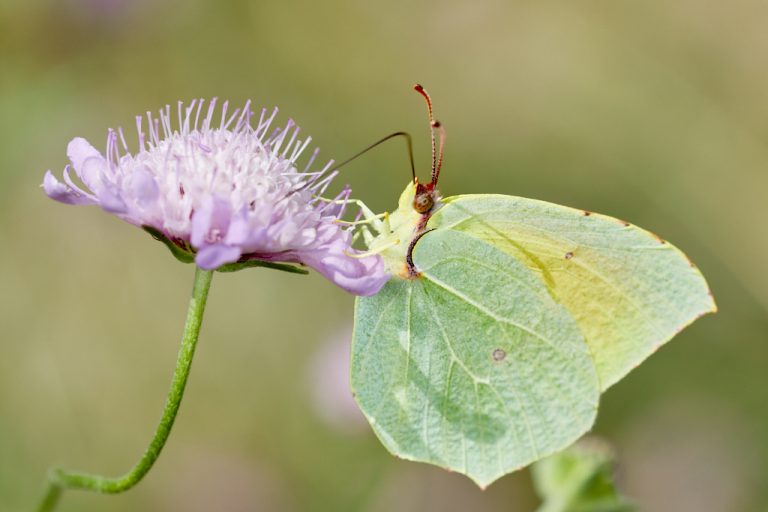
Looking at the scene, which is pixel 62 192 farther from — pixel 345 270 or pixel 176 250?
pixel 345 270

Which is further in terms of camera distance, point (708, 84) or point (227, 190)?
point (708, 84)

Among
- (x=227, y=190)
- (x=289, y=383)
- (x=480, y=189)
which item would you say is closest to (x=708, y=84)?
(x=480, y=189)

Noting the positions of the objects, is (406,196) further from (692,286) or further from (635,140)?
(635,140)

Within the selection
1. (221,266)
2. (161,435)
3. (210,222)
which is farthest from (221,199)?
(161,435)

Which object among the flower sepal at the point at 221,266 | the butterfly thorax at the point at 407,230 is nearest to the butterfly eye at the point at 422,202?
the butterfly thorax at the point at 407,230

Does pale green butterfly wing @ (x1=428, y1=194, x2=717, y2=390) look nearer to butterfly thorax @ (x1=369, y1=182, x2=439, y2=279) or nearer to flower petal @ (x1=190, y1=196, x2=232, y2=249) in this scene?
butterfly thorax @ (x1=369, y1=182, x2=439, y2=279)

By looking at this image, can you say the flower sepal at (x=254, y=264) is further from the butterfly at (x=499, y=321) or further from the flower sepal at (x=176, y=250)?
the butterfly at (x=499, y=321)
